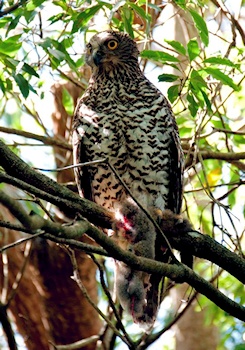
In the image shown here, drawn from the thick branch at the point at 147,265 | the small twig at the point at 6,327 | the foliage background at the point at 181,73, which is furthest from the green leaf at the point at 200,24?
the small twig at the point at 6,327

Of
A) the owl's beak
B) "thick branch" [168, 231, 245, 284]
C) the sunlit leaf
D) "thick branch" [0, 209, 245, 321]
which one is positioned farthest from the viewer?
the sunlit leaf

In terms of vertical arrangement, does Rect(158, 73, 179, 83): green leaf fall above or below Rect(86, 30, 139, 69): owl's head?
below

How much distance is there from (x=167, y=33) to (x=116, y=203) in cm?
298

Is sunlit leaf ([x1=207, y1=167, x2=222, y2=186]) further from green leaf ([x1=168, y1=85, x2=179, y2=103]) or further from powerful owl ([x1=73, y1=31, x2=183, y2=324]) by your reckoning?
green leaf ([x1=168, y1=85, x2=179, y2=103])

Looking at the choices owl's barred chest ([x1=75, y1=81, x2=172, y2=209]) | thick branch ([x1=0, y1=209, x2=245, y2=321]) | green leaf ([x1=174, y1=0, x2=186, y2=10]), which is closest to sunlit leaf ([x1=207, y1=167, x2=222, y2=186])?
owl's barred chest ([x1=75, y1=81, x2=172, y2=209])

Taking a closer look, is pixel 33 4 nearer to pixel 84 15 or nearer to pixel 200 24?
pixel 84 15

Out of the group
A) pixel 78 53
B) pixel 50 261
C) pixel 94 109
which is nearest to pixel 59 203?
pixel 94 109

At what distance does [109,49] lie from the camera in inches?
192

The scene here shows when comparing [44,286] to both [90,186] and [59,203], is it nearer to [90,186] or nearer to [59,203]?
[90,186]

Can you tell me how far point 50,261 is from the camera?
6316mm

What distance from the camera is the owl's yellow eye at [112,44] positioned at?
4844 millimetres

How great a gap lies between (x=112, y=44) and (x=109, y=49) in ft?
0.14

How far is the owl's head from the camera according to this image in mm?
4824

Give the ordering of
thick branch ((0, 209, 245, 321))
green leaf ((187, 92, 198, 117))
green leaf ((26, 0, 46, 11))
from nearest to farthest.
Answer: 1. thick branch ((0, 209, 245, 321))
2. green leaf ((26, 0, 46, 11))
3. green leaf ((187, 92, 198, 117))
